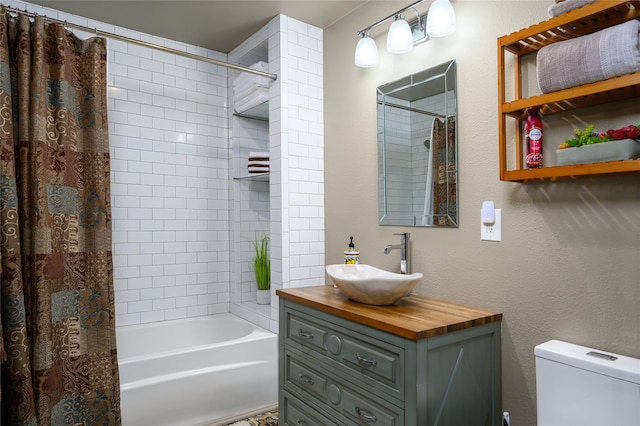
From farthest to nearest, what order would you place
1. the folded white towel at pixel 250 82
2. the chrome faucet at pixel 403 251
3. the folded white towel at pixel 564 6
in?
the folded white towel at pixel 250 82, the chrome faucet at pixel 403 251, the folded white towel at pixel 564 6

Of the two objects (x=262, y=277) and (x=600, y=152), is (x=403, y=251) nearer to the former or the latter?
(x=600, y=152)

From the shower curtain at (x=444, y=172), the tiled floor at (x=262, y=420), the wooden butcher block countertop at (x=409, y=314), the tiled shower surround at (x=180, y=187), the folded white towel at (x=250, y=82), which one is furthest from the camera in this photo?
the folded white towel at (x=250, y=82)

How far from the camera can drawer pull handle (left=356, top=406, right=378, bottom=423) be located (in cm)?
157

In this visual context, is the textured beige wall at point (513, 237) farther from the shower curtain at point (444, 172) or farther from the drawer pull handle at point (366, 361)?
the drawer pull handle at point (366, 361)

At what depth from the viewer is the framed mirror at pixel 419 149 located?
202 centimetres

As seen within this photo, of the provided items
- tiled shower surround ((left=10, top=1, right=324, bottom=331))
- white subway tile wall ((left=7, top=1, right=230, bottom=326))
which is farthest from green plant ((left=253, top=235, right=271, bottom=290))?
white subway tile wall ((left=7, top=1, right=230, bottom=326))

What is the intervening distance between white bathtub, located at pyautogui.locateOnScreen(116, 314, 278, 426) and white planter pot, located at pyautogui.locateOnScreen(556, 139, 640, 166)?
6.60ft

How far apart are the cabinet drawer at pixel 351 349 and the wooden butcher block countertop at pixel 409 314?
7 centimetres

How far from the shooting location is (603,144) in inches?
52.6

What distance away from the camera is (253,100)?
2.99 meters

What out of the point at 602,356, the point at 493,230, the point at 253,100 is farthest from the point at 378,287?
the point at 253,100

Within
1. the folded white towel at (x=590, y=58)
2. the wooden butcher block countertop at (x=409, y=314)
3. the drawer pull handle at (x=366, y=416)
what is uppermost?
the folded white towel at (x=590, y=58)

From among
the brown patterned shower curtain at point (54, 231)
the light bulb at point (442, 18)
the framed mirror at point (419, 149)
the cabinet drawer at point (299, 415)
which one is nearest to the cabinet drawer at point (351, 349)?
the cabinet drawer at point (299, 415)

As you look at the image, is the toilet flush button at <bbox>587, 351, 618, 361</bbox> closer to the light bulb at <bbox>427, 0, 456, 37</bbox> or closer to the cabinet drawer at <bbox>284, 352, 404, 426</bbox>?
the cabinet drawer at <bbox>284, 352, 404, 426</bbox>
